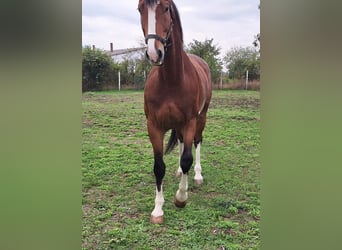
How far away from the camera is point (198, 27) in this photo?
4.32 ft

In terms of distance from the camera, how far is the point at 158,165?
4.87 feet

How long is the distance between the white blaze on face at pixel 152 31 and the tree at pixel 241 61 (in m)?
0.41

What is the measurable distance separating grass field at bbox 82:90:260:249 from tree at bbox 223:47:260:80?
95 millimetres

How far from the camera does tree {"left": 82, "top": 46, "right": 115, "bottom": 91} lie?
50.5 inches

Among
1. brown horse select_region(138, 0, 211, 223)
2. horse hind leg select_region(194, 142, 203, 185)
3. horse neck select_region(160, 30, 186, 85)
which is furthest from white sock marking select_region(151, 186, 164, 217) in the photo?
horse neck select_region(160, 30, 186, 85)

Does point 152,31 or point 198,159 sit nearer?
point 152,31

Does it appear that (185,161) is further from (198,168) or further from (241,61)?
(241,61)

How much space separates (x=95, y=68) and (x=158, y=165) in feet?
1.98

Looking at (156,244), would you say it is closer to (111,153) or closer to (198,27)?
(111,153)

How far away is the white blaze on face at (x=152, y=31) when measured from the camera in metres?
1.01

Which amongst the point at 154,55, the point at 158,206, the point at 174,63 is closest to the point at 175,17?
the point at 174,63

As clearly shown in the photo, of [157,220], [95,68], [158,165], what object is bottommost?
[157,220]
